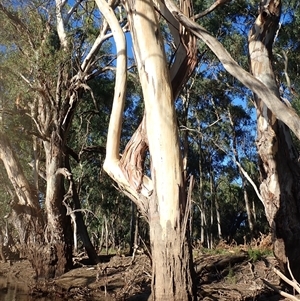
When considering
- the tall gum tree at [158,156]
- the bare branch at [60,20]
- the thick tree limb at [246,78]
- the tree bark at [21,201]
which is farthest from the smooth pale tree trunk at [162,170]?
the tree bark at [21,201]

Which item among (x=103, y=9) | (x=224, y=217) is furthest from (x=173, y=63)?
(x=224, y=217)

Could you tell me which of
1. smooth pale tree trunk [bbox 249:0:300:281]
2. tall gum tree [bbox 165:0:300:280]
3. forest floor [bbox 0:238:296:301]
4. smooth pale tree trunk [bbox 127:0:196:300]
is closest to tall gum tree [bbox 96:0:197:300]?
smooth pale tree trunk [bbox 127:0:196:300]

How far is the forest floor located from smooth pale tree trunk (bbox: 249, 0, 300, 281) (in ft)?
3.49

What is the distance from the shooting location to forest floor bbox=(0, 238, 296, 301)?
6.71m

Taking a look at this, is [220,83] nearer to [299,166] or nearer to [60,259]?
[60,259]

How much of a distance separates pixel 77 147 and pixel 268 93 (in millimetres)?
11792

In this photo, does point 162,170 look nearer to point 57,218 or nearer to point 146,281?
point 146,281

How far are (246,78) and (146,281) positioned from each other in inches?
184

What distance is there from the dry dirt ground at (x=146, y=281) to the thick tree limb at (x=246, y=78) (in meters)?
3.11

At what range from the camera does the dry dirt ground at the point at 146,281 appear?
6.69 metres

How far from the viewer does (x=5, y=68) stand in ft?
36.9

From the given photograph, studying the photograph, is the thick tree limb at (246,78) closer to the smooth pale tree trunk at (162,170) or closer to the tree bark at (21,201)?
the smooth pale tree trunk at (162,170)

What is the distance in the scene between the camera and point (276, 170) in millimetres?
5578

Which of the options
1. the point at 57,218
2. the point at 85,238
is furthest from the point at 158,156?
the point at 85,238
